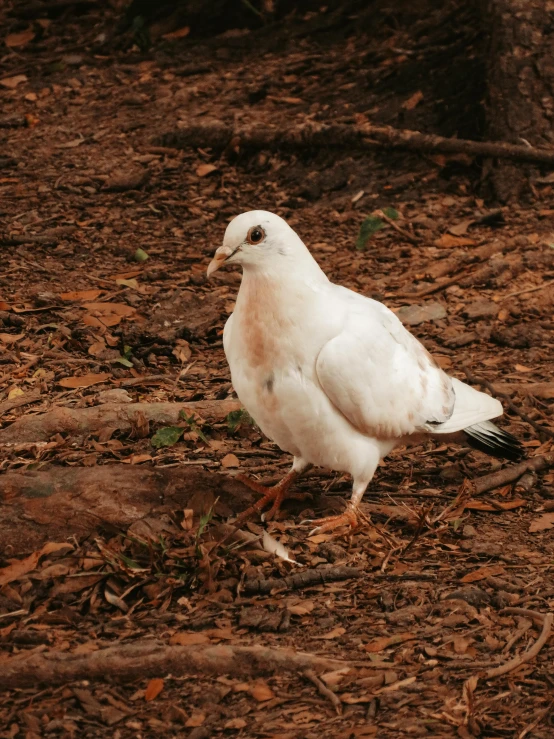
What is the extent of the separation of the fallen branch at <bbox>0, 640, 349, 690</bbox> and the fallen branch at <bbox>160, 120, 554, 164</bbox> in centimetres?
512

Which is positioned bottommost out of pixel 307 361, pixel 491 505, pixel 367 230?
pixel 491 505

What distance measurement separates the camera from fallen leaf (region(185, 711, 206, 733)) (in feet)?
9.88

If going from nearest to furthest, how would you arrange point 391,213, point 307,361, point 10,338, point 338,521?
point 307,361 → point 338,521 → point 10,338 → point 391,213

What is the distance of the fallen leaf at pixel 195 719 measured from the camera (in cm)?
301

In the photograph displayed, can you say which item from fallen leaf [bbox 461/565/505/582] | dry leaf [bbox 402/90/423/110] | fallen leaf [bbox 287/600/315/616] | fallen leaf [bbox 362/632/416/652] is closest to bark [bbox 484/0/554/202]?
dry leaf [bbox 402/90/423/110]

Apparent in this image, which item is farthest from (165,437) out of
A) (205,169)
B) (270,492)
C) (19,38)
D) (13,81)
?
(19,38)

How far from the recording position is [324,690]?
124 inches

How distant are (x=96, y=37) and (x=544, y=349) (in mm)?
6059

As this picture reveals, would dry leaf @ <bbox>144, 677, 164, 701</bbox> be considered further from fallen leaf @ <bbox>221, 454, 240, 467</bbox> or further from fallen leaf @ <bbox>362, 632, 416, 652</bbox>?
fallen leaf @ <bbox>221, 454, 240, 467</bbox>

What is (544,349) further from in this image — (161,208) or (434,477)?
(161,208)

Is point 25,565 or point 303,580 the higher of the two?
point 25,565

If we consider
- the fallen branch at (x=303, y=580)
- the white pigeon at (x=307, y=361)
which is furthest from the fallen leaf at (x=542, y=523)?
the fallen branch at (x=303, y=580)

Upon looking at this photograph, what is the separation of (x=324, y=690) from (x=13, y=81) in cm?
777

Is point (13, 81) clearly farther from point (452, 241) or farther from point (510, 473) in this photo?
point (510, 473)
